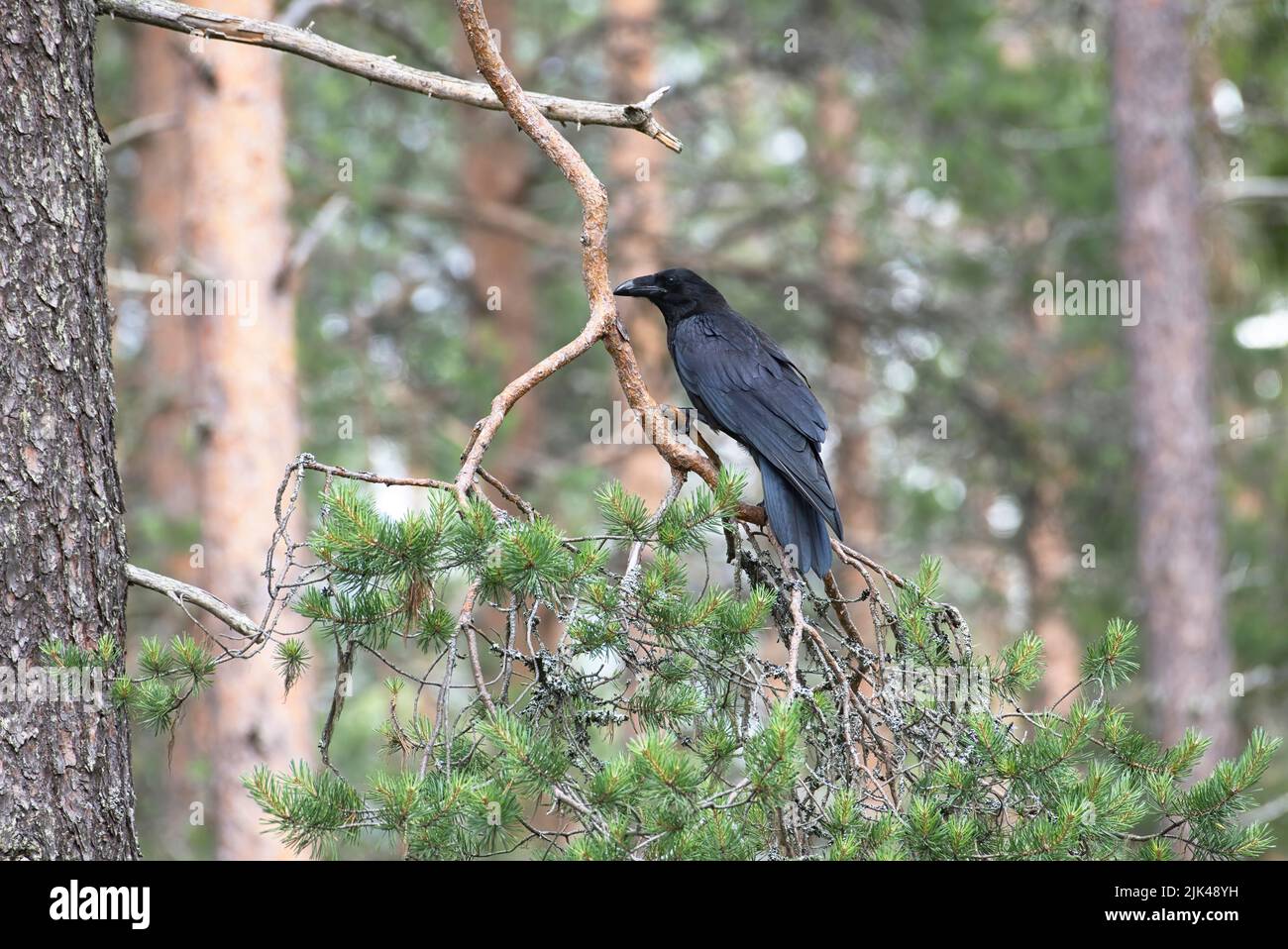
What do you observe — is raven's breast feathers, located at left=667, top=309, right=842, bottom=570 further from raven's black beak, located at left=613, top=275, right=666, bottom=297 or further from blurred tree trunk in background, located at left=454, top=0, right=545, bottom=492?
blurred tree trunk in background, located at left=454, top=0, right=545, bottom=492

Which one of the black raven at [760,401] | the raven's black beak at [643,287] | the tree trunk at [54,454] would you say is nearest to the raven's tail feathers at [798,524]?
the black raven at [760,401]

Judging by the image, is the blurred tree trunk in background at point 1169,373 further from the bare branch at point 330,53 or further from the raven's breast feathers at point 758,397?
the bare branch at point 330,53

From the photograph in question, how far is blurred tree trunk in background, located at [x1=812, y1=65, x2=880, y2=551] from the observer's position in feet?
38.4

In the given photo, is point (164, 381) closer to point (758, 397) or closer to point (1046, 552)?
point (758, 397)

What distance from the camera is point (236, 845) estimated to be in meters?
7.40

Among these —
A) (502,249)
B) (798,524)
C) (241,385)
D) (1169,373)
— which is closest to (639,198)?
(502,249)

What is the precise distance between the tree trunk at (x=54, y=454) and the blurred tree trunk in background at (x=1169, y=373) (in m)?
8.35

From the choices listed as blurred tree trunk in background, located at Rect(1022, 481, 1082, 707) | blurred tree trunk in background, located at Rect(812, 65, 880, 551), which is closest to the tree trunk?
blurred tree trunk in background, located at Rect(812, 65, 880, 551)

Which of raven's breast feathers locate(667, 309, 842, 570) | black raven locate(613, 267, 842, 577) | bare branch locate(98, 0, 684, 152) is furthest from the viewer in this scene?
raven's breast feathers locate(667, 309, 842, 570)

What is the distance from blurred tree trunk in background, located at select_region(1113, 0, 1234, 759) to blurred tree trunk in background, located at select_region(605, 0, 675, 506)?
3.80 metres

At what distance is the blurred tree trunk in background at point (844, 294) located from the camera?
1170 centimetres

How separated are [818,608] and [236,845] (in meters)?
5.08
